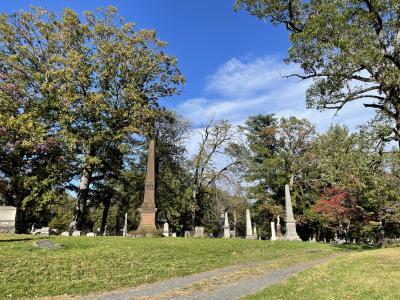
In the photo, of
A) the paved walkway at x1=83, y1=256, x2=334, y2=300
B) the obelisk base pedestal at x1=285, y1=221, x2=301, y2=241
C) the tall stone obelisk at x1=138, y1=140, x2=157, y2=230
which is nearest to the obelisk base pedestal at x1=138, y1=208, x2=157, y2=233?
the tall stone obelisk at x1=138, y1=140, x2=157, y2=230

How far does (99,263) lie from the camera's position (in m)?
11.5

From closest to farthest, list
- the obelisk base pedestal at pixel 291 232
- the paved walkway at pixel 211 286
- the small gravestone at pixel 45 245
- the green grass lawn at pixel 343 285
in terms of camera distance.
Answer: the green grass lawn at pixel 343 285
the paved walkway at pixel 211 286
the small gravestone at pixel 45 245
the obelisk base pedestal at pixel 291 232

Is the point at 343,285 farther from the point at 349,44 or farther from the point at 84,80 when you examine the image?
the point at 84,80

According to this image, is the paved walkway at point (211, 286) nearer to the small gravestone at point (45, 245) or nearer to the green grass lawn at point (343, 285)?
the green grass lawn at point (343, 285)

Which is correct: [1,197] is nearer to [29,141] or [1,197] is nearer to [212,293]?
[29,141]

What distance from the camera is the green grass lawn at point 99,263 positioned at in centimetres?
895

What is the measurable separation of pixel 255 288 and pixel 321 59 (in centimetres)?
1065

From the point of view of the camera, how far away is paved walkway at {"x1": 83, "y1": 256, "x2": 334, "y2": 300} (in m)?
A: 8.20

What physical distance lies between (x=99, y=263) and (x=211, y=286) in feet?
13.3

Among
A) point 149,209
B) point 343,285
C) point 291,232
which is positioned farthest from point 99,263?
→ point 291,232

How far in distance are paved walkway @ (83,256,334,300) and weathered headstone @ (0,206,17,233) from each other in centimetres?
1372

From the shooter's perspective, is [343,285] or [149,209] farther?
[149,209]

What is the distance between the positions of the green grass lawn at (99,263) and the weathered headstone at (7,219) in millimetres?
6968

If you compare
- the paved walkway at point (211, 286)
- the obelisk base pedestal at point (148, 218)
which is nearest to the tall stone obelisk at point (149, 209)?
the obelisk base pedestal at point (148, 218)
